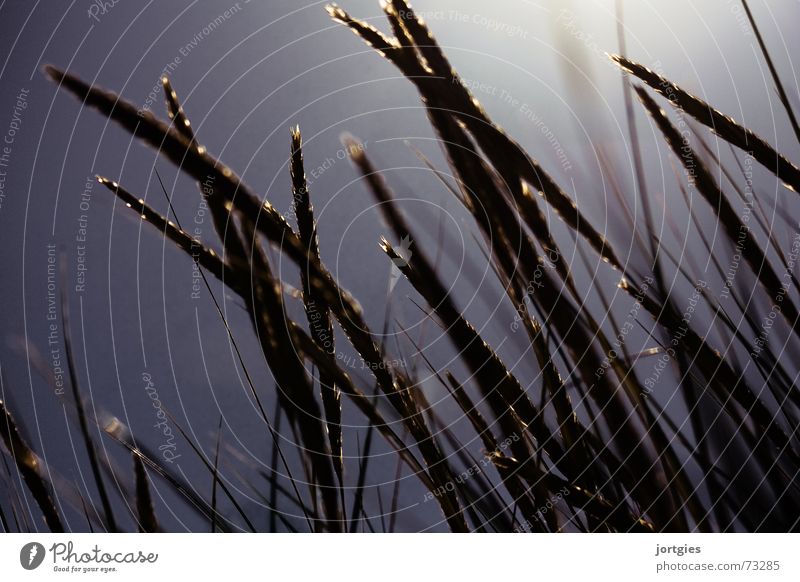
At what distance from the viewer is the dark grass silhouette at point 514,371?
38 cm

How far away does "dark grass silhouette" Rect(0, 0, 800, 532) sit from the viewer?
1.24 ft

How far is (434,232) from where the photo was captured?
1.67 ft

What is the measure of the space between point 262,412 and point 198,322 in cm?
10
